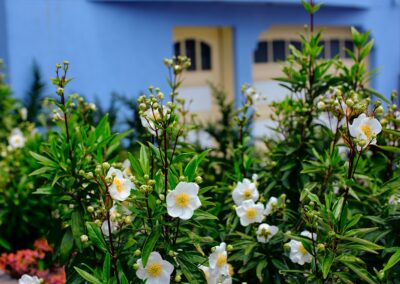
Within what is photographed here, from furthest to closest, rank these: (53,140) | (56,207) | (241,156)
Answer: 1. (56,207)
2. (241,156)
3. (53,140)

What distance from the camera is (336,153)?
103 inches

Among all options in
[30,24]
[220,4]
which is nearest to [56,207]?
[30,24]

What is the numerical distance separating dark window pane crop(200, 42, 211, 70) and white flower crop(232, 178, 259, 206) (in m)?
6.35

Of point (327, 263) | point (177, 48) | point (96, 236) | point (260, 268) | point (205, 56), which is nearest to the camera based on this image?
point (327, 263)

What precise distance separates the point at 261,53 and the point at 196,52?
1.36 meters

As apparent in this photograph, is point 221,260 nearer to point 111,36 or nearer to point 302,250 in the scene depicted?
point 302,250

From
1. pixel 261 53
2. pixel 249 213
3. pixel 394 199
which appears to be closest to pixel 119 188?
pixel 249 213

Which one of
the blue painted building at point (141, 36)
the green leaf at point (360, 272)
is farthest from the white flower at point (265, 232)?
the blue painted building at point (141, 36)

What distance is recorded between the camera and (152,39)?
7.77 metres

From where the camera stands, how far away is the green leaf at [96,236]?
7.53 ft

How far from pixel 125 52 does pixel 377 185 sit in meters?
5.08

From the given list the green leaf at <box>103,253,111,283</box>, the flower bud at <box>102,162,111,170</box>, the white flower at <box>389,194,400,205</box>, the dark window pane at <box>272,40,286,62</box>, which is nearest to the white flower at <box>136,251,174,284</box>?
the green leaf at <box>103,253,111,283</box>

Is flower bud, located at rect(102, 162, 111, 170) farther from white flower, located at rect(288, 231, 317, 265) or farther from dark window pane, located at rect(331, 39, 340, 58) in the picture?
dark window pane, located at rect(331, 39, 340, 58)

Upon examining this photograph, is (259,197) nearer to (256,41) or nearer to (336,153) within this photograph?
(336,153)
